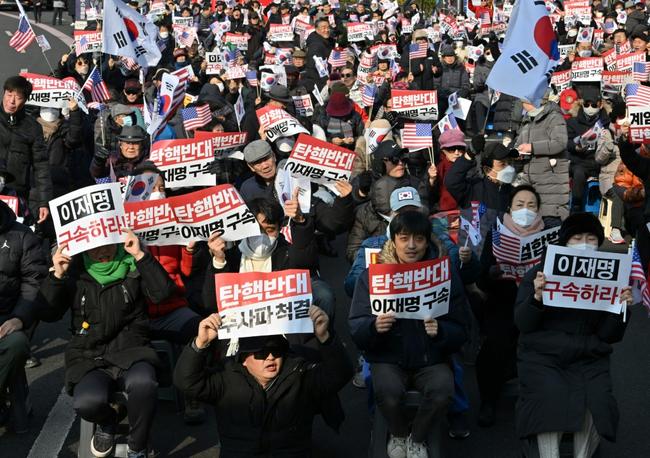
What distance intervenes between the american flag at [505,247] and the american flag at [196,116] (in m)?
5.42

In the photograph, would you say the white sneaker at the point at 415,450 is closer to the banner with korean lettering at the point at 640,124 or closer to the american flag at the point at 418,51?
the banner with korean lettering at the point at 640,124

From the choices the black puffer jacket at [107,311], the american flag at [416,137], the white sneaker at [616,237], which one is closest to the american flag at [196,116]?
the american flag at [416,137]

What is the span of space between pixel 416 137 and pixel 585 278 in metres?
4.72

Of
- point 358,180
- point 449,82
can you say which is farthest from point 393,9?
point 358,180

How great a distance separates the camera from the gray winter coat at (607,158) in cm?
1181

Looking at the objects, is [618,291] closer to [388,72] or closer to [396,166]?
[396,166]

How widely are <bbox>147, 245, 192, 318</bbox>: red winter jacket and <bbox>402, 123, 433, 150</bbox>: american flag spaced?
138 inches

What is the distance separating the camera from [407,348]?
624 centimetres

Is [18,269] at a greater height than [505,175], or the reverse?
[18,269]

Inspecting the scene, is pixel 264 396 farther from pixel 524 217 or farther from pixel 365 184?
pixel 365 184

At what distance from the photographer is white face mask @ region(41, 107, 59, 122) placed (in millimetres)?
10914

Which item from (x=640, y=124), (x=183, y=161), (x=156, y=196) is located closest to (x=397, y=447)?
(x=156, y=196)

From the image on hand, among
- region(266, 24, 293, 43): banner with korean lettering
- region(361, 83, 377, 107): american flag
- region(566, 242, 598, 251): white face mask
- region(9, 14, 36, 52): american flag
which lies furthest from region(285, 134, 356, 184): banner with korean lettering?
region(266, 24, 293, 43): banner with korean lettering

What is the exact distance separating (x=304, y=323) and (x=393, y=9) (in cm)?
2364
